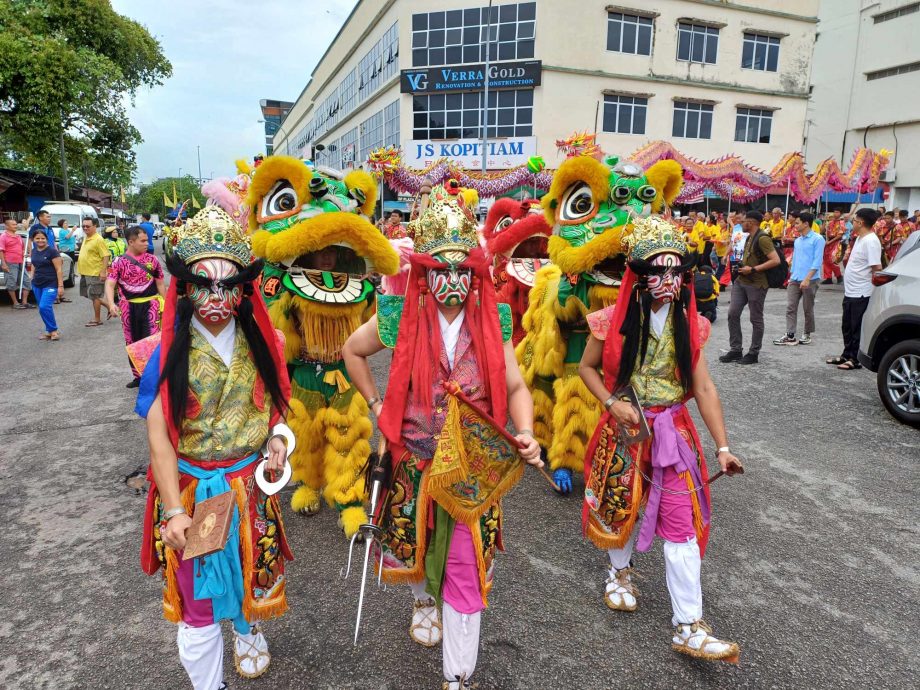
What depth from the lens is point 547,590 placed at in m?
2.96

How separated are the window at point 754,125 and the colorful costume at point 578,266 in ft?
89.8

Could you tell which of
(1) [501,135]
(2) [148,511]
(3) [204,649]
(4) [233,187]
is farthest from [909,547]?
(1) [501,135]

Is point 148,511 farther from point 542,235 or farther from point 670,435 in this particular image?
point 542,235

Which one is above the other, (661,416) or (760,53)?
(760,53)

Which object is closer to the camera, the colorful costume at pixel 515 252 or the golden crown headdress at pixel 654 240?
the golden crown headdress at pixel 654 240

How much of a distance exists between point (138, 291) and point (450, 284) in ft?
15.4

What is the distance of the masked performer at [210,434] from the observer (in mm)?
1969

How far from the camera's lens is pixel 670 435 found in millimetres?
2494

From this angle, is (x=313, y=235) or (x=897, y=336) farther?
(x=897, y=336)

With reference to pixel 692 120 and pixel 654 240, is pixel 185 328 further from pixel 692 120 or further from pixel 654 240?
pixel 692 120

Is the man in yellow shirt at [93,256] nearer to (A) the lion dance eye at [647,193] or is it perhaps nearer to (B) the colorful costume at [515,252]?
(B) the colorful costume at [515,252]

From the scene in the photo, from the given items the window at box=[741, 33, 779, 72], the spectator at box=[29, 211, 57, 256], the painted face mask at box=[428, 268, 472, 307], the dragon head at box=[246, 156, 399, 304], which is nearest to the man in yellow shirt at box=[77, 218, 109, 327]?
the spectator at box=[29, 211, 57, 256]

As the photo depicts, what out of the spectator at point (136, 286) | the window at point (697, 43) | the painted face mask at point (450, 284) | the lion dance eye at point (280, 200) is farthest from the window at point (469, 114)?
the painted face mask at point (450, 284)

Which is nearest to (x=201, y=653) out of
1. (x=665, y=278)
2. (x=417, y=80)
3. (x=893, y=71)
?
(x=665, y=278)
